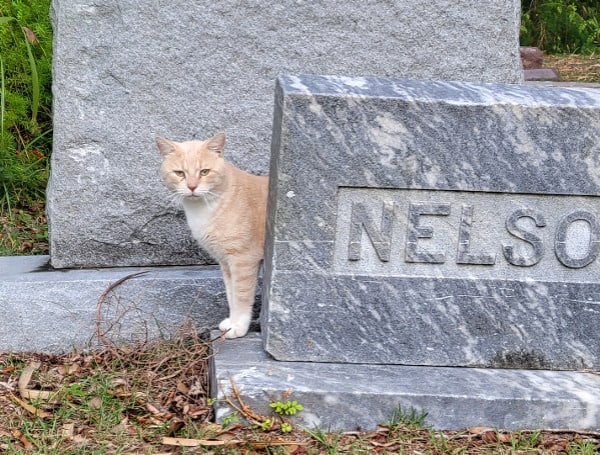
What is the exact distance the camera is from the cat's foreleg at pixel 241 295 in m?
3.54

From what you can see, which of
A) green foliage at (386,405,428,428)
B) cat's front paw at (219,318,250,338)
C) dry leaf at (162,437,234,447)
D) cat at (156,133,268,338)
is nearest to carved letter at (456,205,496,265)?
green foliage at (386,405,428,428)

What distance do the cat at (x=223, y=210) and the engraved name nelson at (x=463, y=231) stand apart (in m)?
0.45

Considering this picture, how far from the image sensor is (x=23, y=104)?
5559mm

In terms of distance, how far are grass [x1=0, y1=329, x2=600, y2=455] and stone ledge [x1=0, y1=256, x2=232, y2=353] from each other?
0.25 metres

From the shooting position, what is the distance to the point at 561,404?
10.2 ft

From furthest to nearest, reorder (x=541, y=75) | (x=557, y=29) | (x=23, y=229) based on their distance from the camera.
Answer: (x=557, y=29)
(x=541, y=75)
(x=23, y=229)

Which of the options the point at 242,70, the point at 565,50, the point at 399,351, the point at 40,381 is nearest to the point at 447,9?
the point at 242,70

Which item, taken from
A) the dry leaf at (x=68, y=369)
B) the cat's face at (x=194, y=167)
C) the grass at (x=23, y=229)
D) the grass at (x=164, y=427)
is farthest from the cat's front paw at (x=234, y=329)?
the grass at (x=23, y=229)

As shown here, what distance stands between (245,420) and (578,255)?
4.52 ft

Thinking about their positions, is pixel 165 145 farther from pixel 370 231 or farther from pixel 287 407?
pixel 287 407

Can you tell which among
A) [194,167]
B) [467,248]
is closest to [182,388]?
[194,167]

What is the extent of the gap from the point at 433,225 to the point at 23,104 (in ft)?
10.7

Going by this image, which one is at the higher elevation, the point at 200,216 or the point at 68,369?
the point at 200,216

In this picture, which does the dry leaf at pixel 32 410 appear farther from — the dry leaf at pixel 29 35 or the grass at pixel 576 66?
the grass at pixel 576 66
